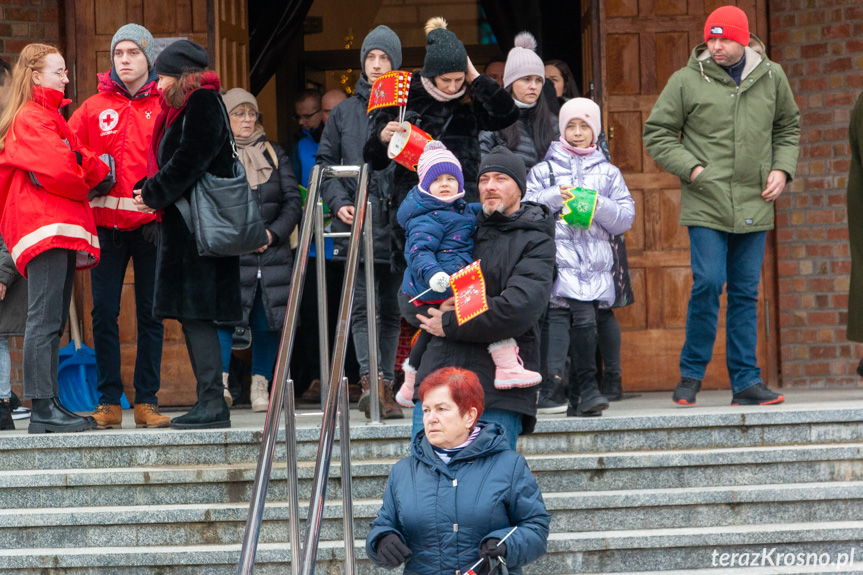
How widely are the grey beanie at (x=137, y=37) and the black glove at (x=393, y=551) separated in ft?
10.5

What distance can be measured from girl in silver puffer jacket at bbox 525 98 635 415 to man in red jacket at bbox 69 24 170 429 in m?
1.94

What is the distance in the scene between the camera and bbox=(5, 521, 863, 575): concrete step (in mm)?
4484

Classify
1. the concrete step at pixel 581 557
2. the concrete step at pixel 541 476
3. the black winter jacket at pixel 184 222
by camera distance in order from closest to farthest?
the concrete step at pixel 581 557 → the concrete step at pixel 541 476 → the black winter jacket at pixel 184 222

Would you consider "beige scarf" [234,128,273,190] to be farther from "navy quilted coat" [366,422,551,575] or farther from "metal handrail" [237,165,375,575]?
"navy quilted coat" [366,422,551,575]

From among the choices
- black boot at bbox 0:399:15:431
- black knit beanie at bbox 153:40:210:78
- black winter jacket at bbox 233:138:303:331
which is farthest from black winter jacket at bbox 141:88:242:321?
black winter jacket at bbox 233:138:303:331

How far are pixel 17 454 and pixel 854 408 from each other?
368 centimetres

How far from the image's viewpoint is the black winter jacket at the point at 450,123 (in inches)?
206

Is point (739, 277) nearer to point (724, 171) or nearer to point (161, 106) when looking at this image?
point (724, 171)

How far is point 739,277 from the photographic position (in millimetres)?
5688

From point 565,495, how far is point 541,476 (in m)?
0.16

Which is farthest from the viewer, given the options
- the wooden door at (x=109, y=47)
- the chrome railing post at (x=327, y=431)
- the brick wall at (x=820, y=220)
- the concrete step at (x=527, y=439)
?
the brick wall at (x=820, y=220)

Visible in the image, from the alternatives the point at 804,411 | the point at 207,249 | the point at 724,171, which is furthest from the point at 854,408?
the point at 207,249

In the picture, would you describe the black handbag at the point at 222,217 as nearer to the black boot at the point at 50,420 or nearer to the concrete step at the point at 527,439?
the concrete step at the point at 527,439

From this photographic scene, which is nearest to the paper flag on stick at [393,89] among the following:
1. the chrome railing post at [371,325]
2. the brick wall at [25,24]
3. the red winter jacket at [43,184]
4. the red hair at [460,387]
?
the chrome railing post at [371,325]
